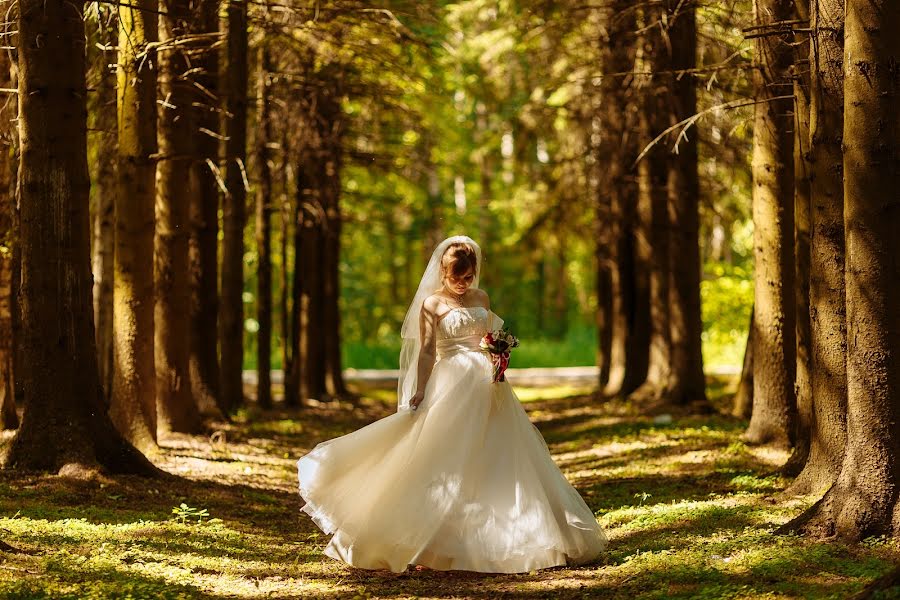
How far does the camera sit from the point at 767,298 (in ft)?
43.5

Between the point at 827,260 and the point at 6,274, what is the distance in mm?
8657

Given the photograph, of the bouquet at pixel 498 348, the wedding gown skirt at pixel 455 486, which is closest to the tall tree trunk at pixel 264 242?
the wedding gown skirt at pixel 455 486

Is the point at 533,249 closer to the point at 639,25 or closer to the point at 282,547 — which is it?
the point at 639,25

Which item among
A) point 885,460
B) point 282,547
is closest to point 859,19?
point 885,460

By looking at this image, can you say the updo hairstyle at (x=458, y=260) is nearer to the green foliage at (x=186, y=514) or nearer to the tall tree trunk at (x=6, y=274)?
the green foliage at (x=186, y=514)

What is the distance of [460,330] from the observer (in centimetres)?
880

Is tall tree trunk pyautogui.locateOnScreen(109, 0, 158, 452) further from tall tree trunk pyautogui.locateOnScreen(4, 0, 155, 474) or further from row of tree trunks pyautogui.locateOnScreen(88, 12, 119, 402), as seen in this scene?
row of tree trunks pyautogui.locateOnScreen(88, 12, 119, 402)

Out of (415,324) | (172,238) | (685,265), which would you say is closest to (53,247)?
(415,324)

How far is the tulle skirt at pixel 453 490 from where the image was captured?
8.05 m

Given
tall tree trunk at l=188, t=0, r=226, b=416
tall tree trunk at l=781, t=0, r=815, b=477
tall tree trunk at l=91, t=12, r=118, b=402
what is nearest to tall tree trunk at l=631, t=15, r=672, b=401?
tall tree trunk at l=188, t=0, r=226, b=416

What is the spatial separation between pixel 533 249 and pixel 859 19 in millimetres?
22240

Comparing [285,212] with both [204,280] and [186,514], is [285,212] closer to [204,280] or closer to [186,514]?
[204,280]

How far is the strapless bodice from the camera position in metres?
8.81

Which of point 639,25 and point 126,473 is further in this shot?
point 639,25
